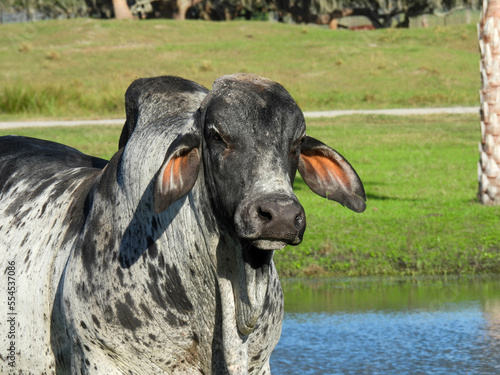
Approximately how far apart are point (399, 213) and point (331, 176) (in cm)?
716

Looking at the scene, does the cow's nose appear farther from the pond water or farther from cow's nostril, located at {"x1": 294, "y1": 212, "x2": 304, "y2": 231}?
the pond water

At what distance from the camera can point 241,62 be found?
100 feet

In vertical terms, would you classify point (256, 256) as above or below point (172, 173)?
below

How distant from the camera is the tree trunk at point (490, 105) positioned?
10727 millimetres

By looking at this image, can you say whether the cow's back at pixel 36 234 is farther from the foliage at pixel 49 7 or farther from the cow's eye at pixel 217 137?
the foliage at pixel 49 7

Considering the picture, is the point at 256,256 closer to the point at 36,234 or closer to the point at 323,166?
the point at 323,166

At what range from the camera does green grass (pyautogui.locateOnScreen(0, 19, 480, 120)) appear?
75.3 feet

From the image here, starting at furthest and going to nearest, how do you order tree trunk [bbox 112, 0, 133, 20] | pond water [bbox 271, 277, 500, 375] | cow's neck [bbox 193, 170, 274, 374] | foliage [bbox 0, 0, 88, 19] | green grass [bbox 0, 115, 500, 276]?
foliage [bbox 0, 0, 88, 19], tree trunk [bbox 112, 0, 133, 20], green grass [bbox 0, 115, 500, 276], pond water [bbox 271, 277, 500, 375], cow's neck [bbox 193, 170, 274, 374]

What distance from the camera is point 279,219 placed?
2512 mm

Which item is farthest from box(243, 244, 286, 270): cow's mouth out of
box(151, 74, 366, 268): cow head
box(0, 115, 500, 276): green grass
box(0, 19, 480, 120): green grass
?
box(0, 19, 480, 120): green grass

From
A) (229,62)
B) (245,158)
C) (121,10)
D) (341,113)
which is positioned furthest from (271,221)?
(121,10)

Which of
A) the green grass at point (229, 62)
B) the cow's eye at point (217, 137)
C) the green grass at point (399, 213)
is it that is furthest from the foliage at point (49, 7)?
the cow's eye at point (217, 137)

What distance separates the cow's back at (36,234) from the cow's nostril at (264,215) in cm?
98

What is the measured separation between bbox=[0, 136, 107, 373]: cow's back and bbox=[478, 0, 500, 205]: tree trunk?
7487 millimetres
